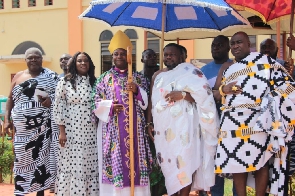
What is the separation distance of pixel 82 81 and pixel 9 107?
1.33 meters

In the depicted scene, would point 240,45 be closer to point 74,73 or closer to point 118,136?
point 118,136

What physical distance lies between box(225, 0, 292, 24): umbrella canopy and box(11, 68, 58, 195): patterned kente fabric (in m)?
2.58

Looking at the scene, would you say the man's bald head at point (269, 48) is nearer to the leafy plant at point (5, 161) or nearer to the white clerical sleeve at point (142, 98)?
the white clerical sleeve at point (142, 98)

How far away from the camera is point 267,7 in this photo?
4.80 m

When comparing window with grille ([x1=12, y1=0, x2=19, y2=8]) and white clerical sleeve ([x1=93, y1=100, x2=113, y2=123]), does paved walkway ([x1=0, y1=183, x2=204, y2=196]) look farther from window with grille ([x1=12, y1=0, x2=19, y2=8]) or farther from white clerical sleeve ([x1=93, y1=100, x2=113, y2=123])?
window with grille ([x1=12, y1=0, x2=19, y2=8])

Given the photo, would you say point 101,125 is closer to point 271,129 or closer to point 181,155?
point 181,155

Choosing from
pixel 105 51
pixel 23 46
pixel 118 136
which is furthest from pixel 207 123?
pixel 23 46

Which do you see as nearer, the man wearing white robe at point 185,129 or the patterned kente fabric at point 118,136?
the man wearing white robe at point 185,129

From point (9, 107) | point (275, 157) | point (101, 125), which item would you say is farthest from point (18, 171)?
point (275, 157)

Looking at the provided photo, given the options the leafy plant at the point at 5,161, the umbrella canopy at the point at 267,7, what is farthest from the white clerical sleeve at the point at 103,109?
the leafy plant at the point at 5,161

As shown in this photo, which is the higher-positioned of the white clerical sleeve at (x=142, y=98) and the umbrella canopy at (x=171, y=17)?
the umbrella canopy at (x=171, y=17)

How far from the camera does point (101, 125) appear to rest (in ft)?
15.2

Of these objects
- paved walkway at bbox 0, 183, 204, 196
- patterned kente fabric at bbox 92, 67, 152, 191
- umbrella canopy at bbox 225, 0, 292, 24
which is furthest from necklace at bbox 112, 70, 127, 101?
paved walkway at bbox 0, 183, 204, 196

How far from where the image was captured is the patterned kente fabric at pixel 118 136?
4398 millimetres
